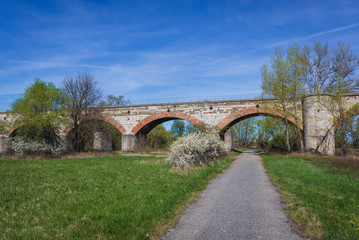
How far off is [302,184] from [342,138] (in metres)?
11.8

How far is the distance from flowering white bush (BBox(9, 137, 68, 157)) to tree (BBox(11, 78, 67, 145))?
0.39m

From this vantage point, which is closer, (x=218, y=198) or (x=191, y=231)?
(x=191, y=231)

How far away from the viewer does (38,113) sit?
18.6 m

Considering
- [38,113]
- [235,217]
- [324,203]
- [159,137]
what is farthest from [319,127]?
[159,137]

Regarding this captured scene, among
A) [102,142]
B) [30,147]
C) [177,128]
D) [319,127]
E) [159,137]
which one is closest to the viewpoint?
[319,127]

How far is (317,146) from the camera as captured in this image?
18.1 metres

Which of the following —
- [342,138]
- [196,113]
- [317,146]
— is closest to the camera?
[342,138]

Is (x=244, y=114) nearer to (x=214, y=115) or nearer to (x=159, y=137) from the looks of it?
(x=214, y=115)

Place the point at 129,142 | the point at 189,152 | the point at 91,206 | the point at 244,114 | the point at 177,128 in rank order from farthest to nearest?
the point at 177,128
the point at 129,142
the point at 244,114
the point at 189,152
the point at 91,206

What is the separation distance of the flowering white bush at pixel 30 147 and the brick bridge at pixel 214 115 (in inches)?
69.8

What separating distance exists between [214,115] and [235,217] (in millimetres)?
18529

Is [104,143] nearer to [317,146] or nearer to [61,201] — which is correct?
[317,146]

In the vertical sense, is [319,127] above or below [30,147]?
above

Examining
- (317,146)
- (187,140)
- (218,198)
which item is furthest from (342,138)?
(218,198)
